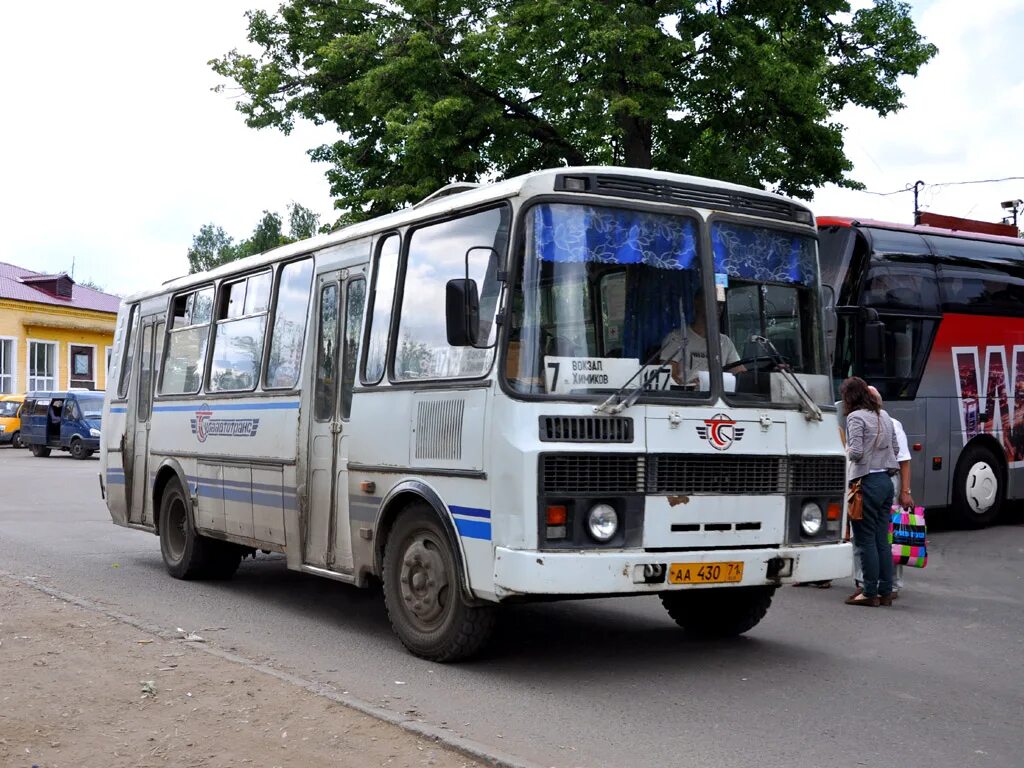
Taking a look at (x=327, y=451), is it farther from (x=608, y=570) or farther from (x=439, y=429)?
(x=608, y=570)

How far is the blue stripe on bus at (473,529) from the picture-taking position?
290 inches

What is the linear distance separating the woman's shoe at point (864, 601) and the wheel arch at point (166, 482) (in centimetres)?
588

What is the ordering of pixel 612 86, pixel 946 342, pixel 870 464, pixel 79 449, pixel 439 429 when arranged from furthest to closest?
pixel 79 449 < pixel 612 86 < pixel 946 342 < pixel 870 464 < pixel 439 429

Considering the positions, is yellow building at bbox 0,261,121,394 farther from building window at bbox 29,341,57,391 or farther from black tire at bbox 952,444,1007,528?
black tire at bbox 952,444,1007,528

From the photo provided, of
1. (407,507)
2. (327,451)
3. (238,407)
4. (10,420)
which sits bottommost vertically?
(407,507)

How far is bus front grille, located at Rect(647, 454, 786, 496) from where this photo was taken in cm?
744

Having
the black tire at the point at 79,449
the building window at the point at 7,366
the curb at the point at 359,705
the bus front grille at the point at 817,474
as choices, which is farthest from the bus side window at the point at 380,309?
the building window at the point at 7,366

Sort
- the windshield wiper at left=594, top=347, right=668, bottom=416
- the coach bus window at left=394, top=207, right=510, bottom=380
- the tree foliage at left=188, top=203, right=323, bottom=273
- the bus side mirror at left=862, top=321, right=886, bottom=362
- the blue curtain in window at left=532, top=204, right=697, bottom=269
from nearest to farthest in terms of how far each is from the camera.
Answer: the windshield wiper at left=594, top=347, right=668, bottom=416, the blue curtain in window at left=532, top=204, right=697, bottom=269, the coach bus window at left=394, top=207, right=510, bottom=380, the bus side mirror at left=862, top=321, right=886, bottom=362, the tree foliage at left=188, top=203, right=323, bottom=273

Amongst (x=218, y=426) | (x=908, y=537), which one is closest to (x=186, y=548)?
(x=218, y=426)

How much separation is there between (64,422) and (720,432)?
36.4 m

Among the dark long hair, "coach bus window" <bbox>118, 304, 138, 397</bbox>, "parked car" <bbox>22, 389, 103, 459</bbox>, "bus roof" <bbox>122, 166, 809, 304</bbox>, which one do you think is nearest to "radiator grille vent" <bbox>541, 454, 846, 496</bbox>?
"bus roof" <bbox>122, 166, 809, 304</bbox>

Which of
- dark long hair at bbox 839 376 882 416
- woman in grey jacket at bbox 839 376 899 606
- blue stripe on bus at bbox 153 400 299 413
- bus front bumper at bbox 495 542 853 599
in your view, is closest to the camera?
bus front bumper at bbox 495 542 853 599

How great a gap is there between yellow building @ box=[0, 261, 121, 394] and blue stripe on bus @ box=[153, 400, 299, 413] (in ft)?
162

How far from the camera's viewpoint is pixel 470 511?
754 cm
